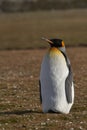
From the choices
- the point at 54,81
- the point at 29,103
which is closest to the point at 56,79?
the point at 54,81

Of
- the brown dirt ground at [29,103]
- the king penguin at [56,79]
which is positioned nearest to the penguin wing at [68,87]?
the king penguin at [56,79]

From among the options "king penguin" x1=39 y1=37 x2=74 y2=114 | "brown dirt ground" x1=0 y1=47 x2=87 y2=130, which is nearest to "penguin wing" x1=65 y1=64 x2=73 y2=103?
"king penguin" x1=39 y1=37 x2=74 y2=114

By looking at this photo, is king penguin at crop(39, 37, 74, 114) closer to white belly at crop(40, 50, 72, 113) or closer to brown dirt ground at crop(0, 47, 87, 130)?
white belly at crop(40, 50, 72, 113)

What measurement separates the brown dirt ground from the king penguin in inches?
9.5

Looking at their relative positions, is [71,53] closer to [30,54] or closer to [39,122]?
[30,54]

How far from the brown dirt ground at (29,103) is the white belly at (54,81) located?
0.75 ft

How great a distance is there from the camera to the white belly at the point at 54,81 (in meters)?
11.1

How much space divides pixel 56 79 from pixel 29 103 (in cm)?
246

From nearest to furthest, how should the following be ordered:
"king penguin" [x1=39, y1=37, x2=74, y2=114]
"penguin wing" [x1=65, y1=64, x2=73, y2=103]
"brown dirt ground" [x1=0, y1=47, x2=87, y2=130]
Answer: "brown dirt ground" [x1=0, y1=47, x2=87, y2=130], "king penguin" [x1=39, y1=37, x2=74, y2=114], "penguin wing" [x1=65, y1=64, x2=73, y2=103]

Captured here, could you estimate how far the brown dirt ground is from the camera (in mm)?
10523

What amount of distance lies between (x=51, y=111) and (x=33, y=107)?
4.62 feet

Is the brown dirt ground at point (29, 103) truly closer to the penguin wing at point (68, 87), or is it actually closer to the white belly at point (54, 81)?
the white belly at point (54, 81)

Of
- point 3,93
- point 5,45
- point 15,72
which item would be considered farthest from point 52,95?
point 5,45

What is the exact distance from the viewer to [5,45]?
39.8 metres
